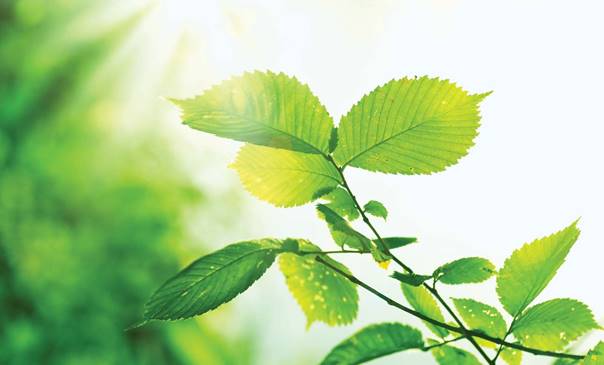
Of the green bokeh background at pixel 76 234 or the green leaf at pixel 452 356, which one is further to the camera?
the green bokeh background at pixel 76 234

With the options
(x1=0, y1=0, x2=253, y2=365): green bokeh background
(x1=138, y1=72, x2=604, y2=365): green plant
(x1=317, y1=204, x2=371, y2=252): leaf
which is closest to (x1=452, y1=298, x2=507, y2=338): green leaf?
(x1=138, y1=72, x2=604, y2=365): green plant

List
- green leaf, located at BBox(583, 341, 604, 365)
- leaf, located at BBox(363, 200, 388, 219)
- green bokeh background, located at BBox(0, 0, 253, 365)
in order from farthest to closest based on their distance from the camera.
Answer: green bokeh background, located at BBox(0, 0, 253, 365), leaf, located at BBox(363, 200, 388, 219), green leaf, located at BBox(583, 341, 604, 365)

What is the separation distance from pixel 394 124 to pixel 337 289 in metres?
0.13

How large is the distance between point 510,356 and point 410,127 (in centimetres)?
19

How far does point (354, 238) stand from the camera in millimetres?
326

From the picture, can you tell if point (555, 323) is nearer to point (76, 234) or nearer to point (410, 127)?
point (410, 127)

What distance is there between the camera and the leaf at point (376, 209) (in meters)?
0.38

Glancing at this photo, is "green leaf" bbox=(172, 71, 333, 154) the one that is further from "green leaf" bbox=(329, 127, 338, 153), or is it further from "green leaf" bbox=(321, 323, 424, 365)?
"green leaf" bbox=(321, 323, 424, 365)

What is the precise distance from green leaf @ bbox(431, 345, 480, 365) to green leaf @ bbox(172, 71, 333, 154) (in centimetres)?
19

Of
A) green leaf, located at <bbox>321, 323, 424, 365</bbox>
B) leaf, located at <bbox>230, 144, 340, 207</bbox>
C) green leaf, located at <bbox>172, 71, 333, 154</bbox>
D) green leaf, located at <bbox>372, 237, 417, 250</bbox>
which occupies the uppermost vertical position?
green leaf, located at <bbox>172, 71, 333, 154</bbox>

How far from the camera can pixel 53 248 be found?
15.2 ft

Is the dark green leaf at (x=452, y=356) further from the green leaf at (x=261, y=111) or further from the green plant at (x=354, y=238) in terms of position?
the green leaf at (x=261, y=111)

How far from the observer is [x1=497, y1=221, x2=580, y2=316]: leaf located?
32 centimetres

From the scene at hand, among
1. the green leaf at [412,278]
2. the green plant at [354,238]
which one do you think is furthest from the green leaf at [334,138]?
the green leaf at [412,278]
